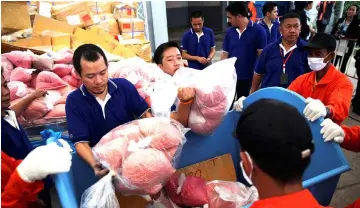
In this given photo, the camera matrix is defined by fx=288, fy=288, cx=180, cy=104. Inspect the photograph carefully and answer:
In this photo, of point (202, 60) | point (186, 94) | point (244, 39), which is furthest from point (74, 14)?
point (186, 94)

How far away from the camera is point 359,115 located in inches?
153

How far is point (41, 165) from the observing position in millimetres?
1118

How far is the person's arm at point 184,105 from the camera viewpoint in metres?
1.52

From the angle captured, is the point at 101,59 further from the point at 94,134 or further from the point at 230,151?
the point at 230,151

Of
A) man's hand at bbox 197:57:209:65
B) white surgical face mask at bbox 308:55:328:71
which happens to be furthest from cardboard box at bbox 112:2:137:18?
white surgical face mask at bbox 308:55:328:71

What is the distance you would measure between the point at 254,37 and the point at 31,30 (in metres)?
2.56

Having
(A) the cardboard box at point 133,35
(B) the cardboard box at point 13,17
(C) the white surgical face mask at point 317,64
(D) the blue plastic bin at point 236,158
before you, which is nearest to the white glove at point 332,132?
(D) the blue plastic bin at point 236,158

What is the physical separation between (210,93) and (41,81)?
1585 millimetres

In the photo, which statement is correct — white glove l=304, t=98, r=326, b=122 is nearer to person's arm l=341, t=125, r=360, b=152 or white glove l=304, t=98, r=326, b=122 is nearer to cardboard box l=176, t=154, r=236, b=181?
person's arm l=341, t=125, r=360, b=152

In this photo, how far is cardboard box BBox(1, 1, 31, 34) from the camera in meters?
3.01

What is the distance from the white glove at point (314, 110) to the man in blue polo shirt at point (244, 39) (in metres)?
1.87

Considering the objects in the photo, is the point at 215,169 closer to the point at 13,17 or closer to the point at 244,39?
→ the point at 244,39

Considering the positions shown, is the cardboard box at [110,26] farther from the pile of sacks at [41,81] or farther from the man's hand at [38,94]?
the man's hand at [38,94]

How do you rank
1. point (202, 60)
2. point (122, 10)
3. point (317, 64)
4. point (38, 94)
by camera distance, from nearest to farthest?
1. point (317, 64)
2. point (38, 94)
3. point (202, 60)
4. point (122, 10)
